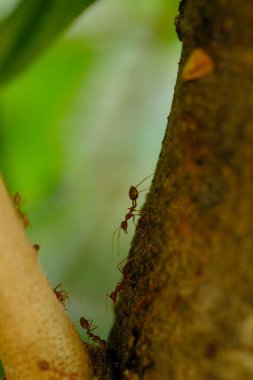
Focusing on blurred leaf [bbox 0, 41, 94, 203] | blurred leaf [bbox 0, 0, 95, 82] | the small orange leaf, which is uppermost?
blurred leaf [bbox 0, 41, 94, 203]

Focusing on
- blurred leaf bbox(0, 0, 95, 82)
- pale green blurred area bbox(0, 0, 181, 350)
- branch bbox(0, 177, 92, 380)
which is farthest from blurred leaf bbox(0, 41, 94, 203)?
branch bbox(0, 177, 92, 380)

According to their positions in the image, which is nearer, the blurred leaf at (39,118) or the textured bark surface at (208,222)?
the textured bark surface at (208,222)

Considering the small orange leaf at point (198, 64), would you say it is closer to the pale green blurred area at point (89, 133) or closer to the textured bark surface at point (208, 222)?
the textured bark surface at point (208, 222)

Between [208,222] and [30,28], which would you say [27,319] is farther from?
[30,28]

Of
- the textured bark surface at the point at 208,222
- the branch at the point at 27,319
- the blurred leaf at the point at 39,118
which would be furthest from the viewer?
the blurred leaf at the point at 39,118

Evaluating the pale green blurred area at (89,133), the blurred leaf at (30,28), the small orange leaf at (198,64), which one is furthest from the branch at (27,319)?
the pale green blurred area at (89,133)

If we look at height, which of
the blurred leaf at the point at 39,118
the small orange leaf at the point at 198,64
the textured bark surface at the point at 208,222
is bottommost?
the textured bark surface at the point at 208,222

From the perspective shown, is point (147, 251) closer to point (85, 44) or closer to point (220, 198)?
point (220, 198)

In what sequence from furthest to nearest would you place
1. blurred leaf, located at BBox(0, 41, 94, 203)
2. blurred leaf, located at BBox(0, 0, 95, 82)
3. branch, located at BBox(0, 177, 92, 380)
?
blurred leaf, located at BBox(0, 41, 94, 203) → blurred leaf, located at BBox(0, 0, 95, 82) → branch, located at BBox(0, 177, 92, 380)

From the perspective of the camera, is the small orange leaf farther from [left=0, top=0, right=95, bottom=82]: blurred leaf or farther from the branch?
[left=0, top=0, right=95, bottom=82]: blurred leaf
